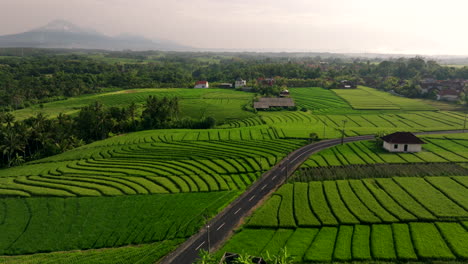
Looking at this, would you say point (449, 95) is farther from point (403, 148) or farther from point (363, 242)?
point (363, 242)

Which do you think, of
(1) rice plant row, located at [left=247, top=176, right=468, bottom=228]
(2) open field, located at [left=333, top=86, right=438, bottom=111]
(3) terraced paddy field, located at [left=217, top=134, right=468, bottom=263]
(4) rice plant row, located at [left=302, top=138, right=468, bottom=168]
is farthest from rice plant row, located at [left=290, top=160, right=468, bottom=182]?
(2) open field, located at [left=333, top=86, right=438, bottom=111]

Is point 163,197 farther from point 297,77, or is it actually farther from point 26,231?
point 297,77

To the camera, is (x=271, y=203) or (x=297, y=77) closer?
(x=271, y=203)

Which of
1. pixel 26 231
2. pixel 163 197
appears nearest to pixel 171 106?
pixel 163 197

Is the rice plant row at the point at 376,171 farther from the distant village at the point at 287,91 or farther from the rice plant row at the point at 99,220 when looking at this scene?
the distant village at the point at 287,91

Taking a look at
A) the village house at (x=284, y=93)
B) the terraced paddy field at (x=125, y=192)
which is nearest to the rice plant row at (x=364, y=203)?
the terraced paddy field at (x=125, y=192)

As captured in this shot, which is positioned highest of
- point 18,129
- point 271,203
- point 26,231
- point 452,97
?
→ point 452,97

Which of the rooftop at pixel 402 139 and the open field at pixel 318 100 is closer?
the rooftop at pixel 402 139
